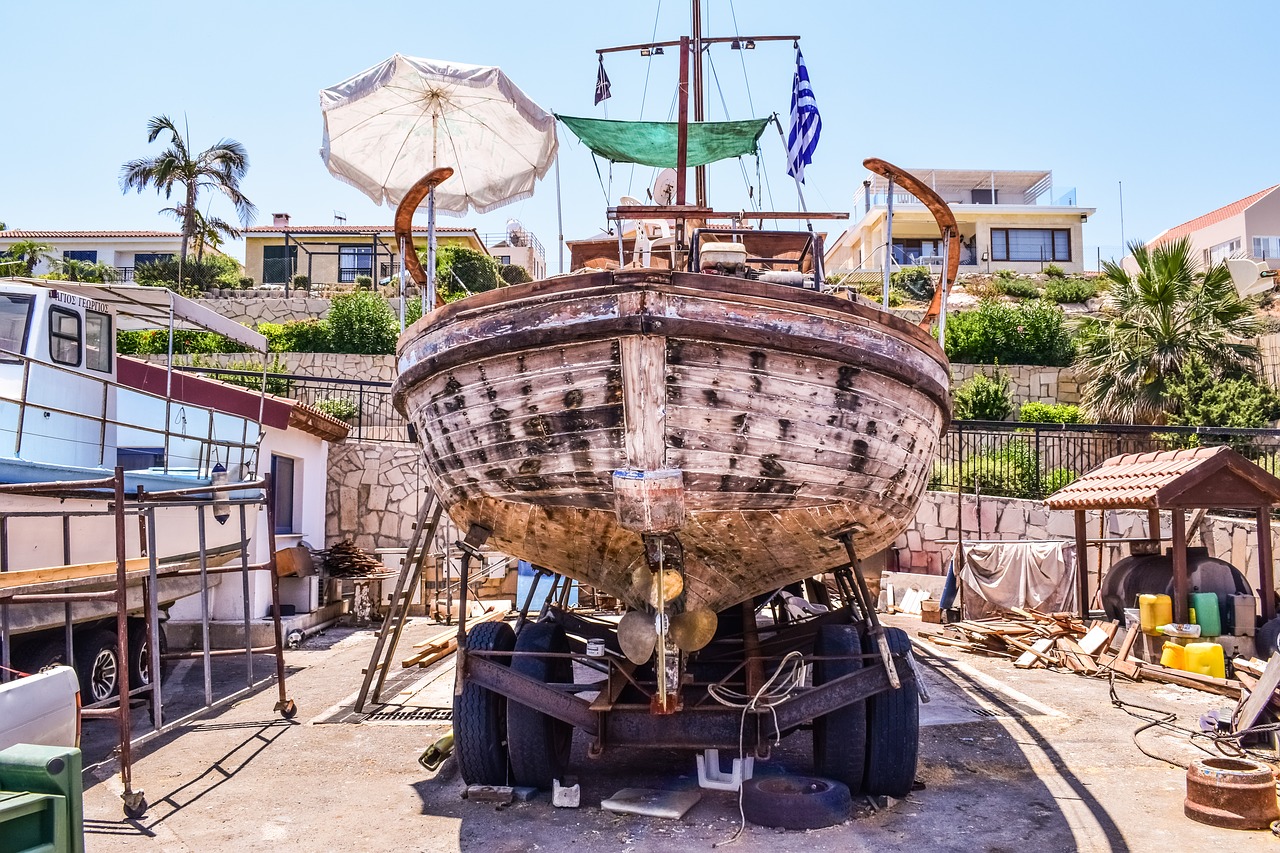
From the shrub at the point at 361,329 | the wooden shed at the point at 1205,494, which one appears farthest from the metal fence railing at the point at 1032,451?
the shrub at the point at 361,329

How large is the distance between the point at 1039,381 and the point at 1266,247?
810 inches

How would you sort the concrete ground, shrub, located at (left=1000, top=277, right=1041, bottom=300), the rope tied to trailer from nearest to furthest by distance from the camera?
the concrete ground < the rope tied to trailer < shrub, located at (left=1000, top=277, right=1041, bottom=300)

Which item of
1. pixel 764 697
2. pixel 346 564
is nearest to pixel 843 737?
pixel 764 697

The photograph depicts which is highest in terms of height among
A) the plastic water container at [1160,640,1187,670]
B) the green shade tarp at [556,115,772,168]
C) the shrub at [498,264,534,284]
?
the shrub at [498,264,534,284]

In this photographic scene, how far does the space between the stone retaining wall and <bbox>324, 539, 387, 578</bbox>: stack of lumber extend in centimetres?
1527

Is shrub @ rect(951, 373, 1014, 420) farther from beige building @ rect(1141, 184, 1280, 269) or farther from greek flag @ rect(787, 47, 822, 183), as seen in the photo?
beige building @ rect(1141, 184, 1280, 269)

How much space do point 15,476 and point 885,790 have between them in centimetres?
616

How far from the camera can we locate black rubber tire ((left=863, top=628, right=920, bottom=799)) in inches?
208

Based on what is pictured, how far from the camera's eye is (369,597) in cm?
1338

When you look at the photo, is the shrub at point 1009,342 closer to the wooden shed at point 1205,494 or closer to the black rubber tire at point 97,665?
the wooden shed at point 1205,494

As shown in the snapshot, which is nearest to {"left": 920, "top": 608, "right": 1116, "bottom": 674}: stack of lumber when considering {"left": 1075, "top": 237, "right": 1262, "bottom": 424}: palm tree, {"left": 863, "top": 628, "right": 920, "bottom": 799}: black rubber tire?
{"left": 863, "top": 628, "right": 920, "bottom": 799}: black rubber tire

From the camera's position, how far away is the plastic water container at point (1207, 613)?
9078 mm

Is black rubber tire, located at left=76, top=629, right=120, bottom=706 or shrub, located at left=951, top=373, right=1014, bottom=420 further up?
shrub, located at left=951, top=373, right=1014, bottom=420

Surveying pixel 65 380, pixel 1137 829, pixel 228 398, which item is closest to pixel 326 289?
pixel 228 398
